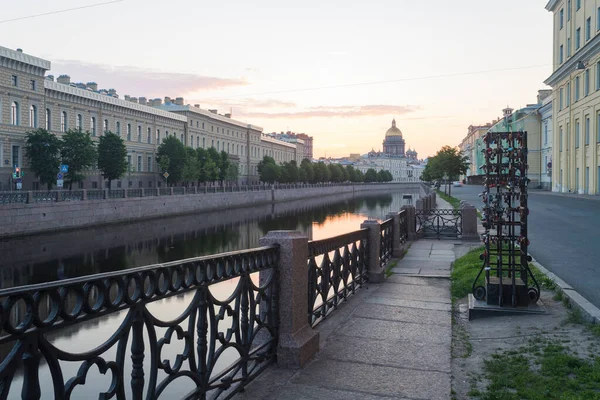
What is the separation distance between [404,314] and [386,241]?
4.65 metres

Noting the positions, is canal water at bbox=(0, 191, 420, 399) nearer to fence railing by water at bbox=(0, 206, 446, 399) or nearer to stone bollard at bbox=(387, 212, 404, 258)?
fence railing by water at bbox=(0, 206, 446, 399)

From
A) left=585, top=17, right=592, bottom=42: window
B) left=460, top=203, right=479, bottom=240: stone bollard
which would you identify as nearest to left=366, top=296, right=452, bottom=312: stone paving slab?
left=460, top=203, right=479, bottom=240: stone bollard

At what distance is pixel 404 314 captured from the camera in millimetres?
7105

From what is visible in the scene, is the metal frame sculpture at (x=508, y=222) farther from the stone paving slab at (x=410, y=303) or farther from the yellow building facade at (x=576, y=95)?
the yellow building facade at (x=576, y=95)

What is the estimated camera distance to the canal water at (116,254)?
8469 millimetres

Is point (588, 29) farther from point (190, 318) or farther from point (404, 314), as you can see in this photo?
point (190, 318)

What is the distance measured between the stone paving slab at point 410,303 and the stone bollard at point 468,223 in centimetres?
1012

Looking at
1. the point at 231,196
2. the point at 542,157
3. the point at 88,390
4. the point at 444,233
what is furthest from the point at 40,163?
the point at 542,157

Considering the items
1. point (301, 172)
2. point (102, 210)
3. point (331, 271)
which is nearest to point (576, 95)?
point (102, 210)

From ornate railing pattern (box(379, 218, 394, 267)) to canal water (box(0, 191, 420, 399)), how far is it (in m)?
3.81

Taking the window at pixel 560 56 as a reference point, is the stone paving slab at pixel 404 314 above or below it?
below

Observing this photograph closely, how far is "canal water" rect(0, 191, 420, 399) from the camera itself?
27.8 ft

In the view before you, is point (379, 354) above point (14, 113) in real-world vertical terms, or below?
below

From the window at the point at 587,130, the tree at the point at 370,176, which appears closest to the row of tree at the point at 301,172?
the tree at the point at 370,176
